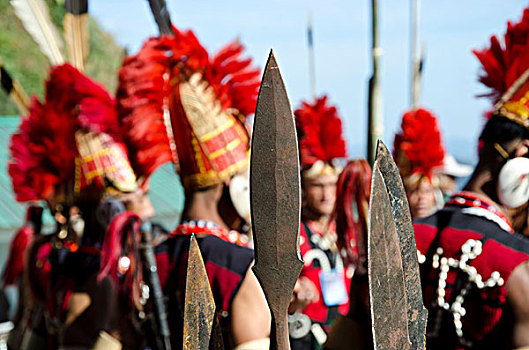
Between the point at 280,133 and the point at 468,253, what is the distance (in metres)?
1.25

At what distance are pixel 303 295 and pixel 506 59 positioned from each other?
1429mm

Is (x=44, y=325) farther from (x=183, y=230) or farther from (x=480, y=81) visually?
(x=480, y=81)

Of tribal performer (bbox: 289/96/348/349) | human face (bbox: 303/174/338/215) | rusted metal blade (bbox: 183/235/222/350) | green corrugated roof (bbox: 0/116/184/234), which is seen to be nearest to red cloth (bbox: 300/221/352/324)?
tribal performer (bbox: 289/96/348/349)

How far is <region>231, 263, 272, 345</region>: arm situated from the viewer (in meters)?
2.26

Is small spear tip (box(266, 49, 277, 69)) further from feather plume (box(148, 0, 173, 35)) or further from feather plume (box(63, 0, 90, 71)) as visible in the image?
feather plume (box(63, 0, 90, 71))

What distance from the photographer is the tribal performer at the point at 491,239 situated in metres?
2.19

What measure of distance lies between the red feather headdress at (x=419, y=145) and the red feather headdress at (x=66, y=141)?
A: 2.12 metres

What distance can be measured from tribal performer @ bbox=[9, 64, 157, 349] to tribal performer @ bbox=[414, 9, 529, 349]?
1433 millimetres

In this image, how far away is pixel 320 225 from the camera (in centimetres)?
447

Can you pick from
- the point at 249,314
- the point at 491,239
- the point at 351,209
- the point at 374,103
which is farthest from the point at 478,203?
the point at 351,209

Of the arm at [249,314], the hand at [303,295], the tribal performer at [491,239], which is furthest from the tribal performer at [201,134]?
the tribal performer at [491,239]

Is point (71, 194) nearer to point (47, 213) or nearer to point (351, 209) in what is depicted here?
point (351, 209)

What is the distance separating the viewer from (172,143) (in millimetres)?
2820

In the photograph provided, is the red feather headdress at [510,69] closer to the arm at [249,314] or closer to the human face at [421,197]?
the arm at [249,314]
